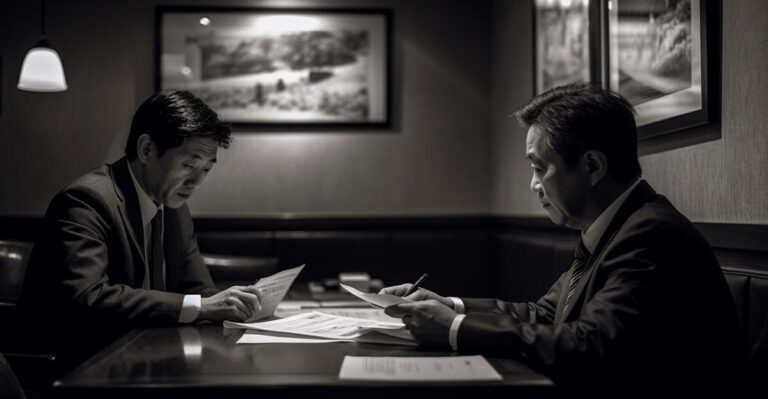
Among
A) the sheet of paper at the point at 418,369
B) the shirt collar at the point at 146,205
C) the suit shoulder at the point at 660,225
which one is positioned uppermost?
the shirt collar at the point at 146,205

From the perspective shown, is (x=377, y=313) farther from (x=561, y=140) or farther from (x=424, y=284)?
(x=424, y=284)

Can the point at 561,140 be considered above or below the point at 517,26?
below

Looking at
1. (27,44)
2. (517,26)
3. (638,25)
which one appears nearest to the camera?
(638,25)

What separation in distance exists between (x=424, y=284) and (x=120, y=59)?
8.10ft

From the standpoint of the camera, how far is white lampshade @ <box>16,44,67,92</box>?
3693mm

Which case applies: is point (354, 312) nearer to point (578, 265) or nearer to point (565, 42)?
point (578, 265)

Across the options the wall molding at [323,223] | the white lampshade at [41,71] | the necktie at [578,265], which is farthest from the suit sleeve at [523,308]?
the white lampshade at [41,71]

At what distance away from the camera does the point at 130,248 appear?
202 cm

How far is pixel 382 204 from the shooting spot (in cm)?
454

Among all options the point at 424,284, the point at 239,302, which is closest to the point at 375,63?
the point at 424,284

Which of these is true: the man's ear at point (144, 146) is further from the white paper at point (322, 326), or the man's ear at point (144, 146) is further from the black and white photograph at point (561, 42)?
the black and white photograph at point (561, 42)

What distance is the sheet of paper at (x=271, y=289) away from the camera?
73.7 inches

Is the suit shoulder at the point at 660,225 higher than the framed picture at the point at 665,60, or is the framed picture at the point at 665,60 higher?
the framed picture at the point at 665,60

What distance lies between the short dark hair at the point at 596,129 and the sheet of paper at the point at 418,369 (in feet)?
1.82
